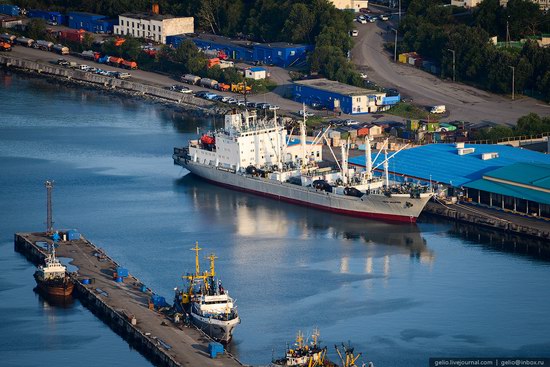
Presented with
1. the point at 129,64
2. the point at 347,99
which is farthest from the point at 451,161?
the point at 129,64

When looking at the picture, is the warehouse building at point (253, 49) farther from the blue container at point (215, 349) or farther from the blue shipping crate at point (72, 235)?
the blue container at point (215, 349)

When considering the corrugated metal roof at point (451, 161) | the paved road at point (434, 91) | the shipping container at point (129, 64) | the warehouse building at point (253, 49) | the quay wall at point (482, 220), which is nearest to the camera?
the quay wall at point (482, 220)

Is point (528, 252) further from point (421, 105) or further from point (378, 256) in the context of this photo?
point (421, 105)

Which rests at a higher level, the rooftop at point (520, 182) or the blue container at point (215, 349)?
the rooftop at point (520, 182)

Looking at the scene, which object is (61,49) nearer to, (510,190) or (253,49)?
(253,49)

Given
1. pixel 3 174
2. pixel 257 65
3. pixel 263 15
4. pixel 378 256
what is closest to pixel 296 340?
pixel 378 256

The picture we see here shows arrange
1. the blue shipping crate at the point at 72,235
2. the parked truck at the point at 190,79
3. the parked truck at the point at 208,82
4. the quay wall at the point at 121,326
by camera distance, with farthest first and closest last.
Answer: the parked truck at the point at 190,79, the parked truck at the point at 208,82, the blue shipping crate at the point at 72,235, the quay wall at the point at 121,326

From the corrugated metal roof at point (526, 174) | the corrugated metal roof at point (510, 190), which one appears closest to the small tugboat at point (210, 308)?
the corrugated metal roof at point (510, 190)

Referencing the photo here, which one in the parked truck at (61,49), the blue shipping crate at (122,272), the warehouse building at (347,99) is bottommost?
the blue shipping crate at (122,272)
